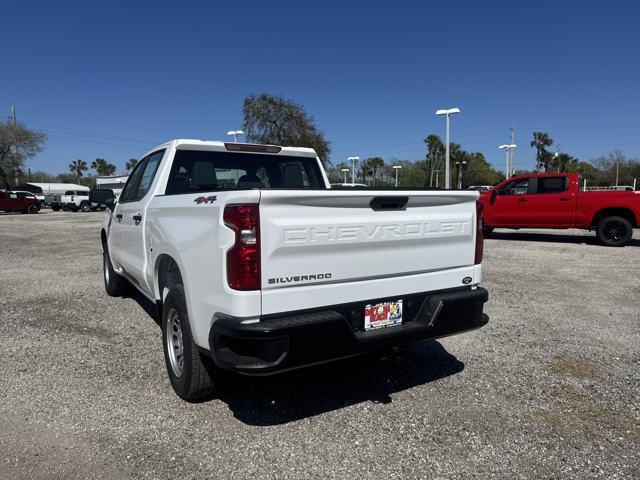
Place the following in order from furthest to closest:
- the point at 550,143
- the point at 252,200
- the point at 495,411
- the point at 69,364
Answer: the point at 550,143, the point at 69,364, the point at 495,411, the point at 252,200

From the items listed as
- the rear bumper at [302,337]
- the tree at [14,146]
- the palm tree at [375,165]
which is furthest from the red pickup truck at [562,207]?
the palm tree at [375,165]

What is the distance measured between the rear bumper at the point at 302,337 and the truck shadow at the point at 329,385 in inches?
9.7

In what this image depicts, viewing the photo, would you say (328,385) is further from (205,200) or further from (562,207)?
(562,207)

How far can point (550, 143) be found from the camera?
7938cm

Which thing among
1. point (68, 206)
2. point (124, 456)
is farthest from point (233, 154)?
point (68, 206)

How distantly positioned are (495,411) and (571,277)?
563 centimetres

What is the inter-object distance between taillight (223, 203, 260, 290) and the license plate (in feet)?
2.69

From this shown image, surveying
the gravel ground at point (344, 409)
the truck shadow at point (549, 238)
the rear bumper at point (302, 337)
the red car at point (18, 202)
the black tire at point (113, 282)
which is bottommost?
the gravel ground at point (344, 409)

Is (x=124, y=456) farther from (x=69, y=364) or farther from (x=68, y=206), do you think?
(x=68, y=206)

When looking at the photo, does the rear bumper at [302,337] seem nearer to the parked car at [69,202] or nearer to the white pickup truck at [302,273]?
the white pickup truck at [302,273]

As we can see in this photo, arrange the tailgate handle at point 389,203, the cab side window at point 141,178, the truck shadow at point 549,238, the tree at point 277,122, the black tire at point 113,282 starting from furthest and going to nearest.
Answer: the tree at point 277,122 < the truck shadow at point 549,238 < the black tire at point 113,282 < the cab side window at point 141,178 < the tailgate handle at point 389,203

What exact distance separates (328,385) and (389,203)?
159 centimetres

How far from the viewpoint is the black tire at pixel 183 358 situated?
3.16 metres

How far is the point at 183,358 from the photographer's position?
10.7ft
